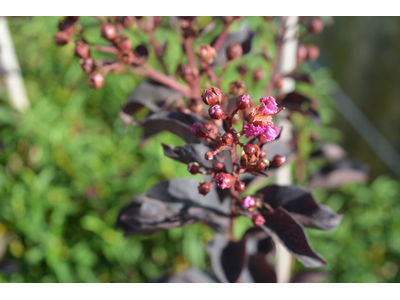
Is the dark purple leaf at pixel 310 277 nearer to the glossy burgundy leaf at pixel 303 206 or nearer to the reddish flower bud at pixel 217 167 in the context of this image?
the glossy burgundy leaf at pixel 303 206

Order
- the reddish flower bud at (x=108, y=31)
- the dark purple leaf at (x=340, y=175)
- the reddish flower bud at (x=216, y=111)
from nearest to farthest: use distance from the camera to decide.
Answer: the reddish flower bud at (x=216, y=111) < the reddish flower bud at (x=108, y=31) < the dark purple leaf at (x=340, y=175)

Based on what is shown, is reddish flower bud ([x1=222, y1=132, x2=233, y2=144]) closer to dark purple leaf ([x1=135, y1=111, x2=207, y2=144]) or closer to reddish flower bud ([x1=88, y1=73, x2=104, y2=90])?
dark purple leaf ([x1=135, y1=111, x2=207, y2=144])

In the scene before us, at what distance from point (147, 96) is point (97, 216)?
0.77m

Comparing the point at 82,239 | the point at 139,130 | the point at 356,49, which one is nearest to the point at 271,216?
the point at 82,239

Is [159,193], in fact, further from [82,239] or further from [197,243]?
[82,239]

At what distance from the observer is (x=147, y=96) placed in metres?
0.69

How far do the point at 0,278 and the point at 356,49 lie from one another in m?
2.44

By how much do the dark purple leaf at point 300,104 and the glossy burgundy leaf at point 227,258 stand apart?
1.01 ft

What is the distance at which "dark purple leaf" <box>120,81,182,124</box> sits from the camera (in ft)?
2.23

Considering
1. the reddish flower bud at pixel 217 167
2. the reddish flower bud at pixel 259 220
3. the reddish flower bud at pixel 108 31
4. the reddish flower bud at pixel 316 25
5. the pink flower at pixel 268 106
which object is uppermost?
the reddish flower bud at pixel 316 25

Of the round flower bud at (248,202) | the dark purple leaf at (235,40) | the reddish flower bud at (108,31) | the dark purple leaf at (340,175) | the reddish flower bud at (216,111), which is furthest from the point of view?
the dark purple leaf at (340,175)

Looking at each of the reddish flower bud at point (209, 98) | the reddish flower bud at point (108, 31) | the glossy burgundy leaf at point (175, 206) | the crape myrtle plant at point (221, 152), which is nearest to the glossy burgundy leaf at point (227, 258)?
the crape myrtle plant at point (221, 152)

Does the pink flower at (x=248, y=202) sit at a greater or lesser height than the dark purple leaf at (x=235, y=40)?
lesser

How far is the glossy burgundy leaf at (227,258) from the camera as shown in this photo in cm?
58
